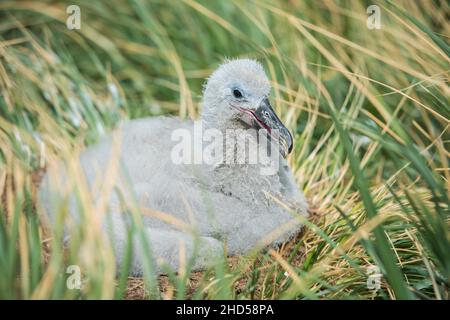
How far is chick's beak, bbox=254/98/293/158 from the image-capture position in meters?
3.20

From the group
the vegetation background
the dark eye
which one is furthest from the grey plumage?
the vegetation background

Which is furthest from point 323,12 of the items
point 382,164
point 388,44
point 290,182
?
point 290,182

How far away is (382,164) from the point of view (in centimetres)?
432

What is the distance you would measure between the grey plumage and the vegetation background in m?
0.13

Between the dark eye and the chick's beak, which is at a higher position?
the dark eye

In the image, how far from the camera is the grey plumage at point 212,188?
3066mm

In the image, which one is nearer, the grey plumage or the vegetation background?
the vegetation background

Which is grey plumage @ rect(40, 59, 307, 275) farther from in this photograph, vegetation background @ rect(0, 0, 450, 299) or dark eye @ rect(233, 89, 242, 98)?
vegetation background @ rect(0, 0, 450, 299)

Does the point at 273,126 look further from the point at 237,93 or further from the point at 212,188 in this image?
the point at 212,188

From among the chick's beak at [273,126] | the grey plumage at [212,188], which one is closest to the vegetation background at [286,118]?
the grey plumage at [212,188]

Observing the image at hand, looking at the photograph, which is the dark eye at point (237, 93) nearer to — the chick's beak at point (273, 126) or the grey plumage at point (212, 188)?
the grey plumage at point (212, 188)

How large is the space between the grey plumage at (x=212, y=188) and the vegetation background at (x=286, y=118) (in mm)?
126
